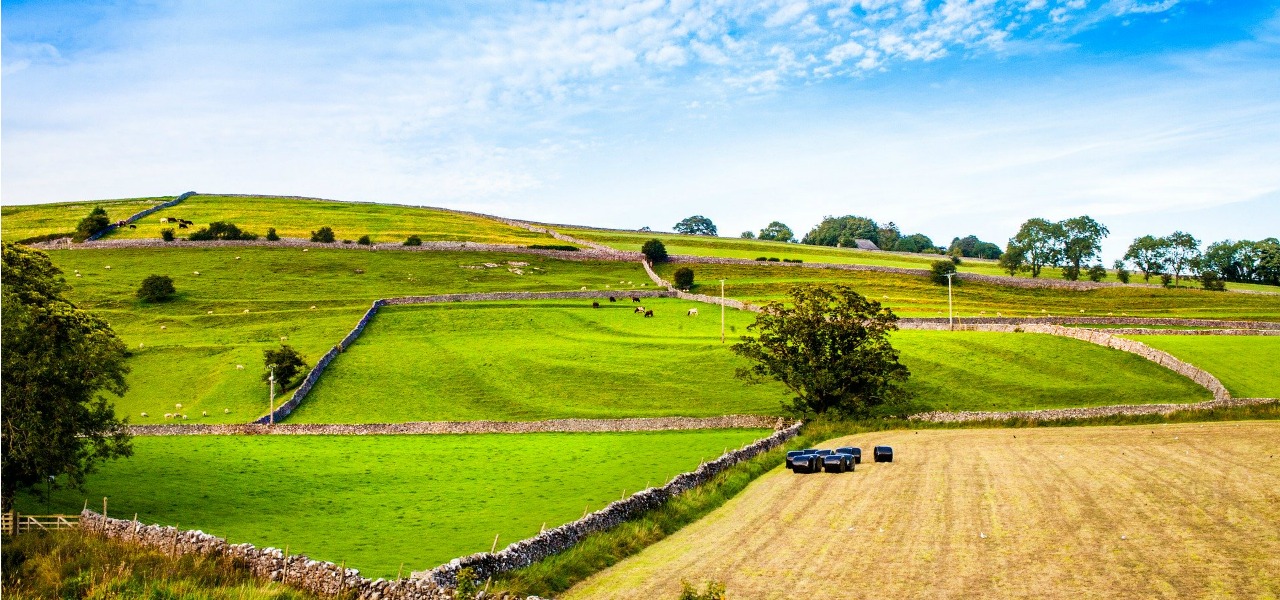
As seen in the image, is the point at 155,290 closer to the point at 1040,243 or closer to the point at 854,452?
the point at 854,452

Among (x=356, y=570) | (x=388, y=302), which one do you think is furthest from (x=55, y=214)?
(x=356, y=570)

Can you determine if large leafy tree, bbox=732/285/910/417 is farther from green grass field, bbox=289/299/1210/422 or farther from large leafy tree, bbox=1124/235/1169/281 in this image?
large leafy tree, bbox=1124/235/1169/281

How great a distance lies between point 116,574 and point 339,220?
5530 inches

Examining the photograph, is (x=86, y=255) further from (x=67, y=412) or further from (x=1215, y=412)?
(x=1215, y=412)

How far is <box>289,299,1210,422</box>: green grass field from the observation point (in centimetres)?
5844

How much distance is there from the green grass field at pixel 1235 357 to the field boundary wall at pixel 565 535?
4181cm

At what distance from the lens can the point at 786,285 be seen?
10925 centimetres

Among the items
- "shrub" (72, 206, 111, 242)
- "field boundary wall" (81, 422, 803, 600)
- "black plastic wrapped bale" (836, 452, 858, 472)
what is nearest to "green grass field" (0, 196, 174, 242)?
"shrub" (72, 206, 111, 242)

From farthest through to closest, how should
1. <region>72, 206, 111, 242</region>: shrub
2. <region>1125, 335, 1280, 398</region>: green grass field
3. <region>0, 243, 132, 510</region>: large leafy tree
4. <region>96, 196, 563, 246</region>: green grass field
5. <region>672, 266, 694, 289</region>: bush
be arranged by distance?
<region>96, 196, 563, 246</region>: green grass field, <region>72, 206, 111, 242</region>: shrub, <region>672, 266, 694, 289</region>: bush, <region>1125, 335, 1280, 398</region>: green grass field, <region>0, 243, 132, 510</region>: large leafy tree

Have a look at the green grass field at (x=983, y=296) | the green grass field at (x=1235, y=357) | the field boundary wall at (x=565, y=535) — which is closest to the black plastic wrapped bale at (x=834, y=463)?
the field boundary wall at (x=565, y=535)

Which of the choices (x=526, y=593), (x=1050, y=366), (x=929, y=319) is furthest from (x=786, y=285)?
(x=526, y=593)

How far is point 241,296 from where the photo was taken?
93.5 meters

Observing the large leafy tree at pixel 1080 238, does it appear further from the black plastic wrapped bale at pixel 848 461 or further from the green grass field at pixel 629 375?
the black plastic wrapped bale at pixel 848 461

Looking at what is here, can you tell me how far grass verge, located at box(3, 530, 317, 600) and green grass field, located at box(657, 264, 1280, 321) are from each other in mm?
74086
